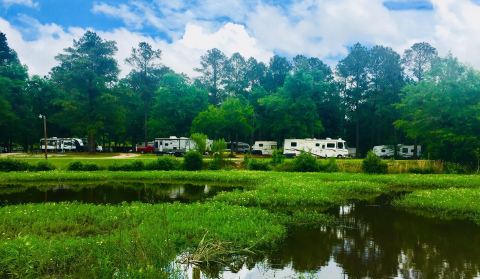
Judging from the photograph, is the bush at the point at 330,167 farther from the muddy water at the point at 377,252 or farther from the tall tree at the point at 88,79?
the tall tree at the point at 88,79

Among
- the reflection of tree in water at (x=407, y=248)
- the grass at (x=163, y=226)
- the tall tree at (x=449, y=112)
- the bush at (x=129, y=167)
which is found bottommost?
the reflection of tree in water at (x=407, y=248)

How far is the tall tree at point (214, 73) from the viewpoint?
89062 mm

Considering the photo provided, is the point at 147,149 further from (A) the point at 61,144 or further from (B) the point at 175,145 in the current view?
(A) the point at 61,144

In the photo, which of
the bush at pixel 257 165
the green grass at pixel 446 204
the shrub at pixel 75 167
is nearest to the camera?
the green grass at pixel 446 204

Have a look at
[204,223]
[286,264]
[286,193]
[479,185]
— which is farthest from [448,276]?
[479,185]

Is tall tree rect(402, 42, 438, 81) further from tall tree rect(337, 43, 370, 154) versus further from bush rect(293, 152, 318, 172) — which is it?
bush rect(293, 152, 318, 172)

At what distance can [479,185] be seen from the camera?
3086cm

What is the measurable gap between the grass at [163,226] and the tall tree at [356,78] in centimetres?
4573

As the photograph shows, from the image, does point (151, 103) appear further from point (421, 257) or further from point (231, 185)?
point (421, 257)

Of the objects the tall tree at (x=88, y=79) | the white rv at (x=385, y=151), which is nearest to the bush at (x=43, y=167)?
the tall tree at (x=88, y=79)

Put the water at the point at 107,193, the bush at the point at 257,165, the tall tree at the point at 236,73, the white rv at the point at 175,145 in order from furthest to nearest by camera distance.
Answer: the tall tree at the point at 236,73, the white rv at the point at 175,145, the bush at the point at 257,165, the water at the point at 107,193

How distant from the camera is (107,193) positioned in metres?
28.2

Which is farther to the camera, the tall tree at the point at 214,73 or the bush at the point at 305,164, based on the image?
the tall tree at the point at 214,73

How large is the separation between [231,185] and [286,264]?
2130 cm
